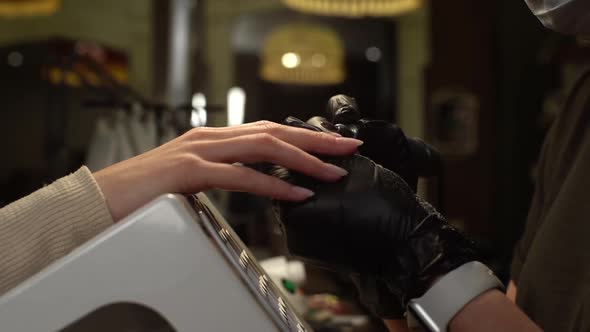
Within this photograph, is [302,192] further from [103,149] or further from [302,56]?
[302,56]

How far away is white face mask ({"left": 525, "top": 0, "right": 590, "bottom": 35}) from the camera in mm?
774

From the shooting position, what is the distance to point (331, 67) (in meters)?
4.61

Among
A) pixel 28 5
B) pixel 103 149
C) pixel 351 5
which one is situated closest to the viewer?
pixel 103 149

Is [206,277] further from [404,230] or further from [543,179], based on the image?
[543,179]

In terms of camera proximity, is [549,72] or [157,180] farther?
[549,72]

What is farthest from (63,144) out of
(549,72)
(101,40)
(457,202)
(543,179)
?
(101,40)

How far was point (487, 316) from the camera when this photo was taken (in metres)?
0.56

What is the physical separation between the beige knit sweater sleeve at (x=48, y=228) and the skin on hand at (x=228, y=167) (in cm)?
2

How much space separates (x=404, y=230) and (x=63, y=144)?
166 centimetres

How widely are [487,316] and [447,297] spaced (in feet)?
0.13

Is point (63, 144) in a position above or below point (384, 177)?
below

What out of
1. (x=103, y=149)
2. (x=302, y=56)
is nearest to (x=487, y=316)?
(x=103, y=149)

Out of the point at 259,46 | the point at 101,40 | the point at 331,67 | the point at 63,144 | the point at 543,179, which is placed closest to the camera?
the point at 543,179

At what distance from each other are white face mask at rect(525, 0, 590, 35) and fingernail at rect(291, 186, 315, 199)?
45cm
